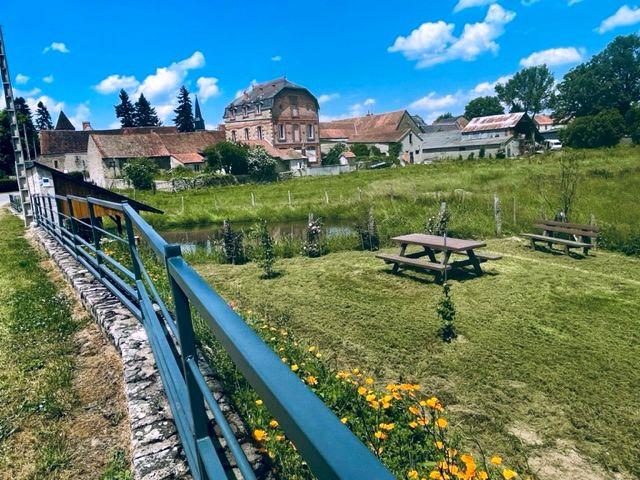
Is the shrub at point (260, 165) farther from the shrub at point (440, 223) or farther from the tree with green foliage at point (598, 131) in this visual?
the tree with green foliage at point (598, 131)

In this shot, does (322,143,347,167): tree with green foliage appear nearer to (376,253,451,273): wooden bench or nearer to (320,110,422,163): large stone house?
(320,110,422,163): large stone house

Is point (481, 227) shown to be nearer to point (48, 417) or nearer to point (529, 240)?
point (529, 240)

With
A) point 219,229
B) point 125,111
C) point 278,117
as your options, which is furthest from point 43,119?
point 219,229

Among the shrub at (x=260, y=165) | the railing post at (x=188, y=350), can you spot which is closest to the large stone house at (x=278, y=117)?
the shrub at (x=260, y=165)

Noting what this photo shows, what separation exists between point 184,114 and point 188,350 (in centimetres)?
9137

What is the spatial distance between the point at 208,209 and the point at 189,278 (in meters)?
23.5

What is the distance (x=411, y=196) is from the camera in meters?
20.3

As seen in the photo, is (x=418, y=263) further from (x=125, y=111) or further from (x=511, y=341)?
(x=125, y=111)

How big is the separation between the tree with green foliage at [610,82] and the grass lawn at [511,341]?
81.5 metres

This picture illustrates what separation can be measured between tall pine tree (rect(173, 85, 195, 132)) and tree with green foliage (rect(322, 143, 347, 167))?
35.4 m

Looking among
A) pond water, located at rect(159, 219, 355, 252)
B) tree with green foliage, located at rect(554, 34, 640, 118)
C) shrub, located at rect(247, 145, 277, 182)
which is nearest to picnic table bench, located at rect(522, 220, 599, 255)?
pond water, located at rect(159, 219, 355, 252)

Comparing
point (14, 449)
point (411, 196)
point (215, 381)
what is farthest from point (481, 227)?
point (14, 449)

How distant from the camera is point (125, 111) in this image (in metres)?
89.0

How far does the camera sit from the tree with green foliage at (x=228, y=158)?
140 ft
